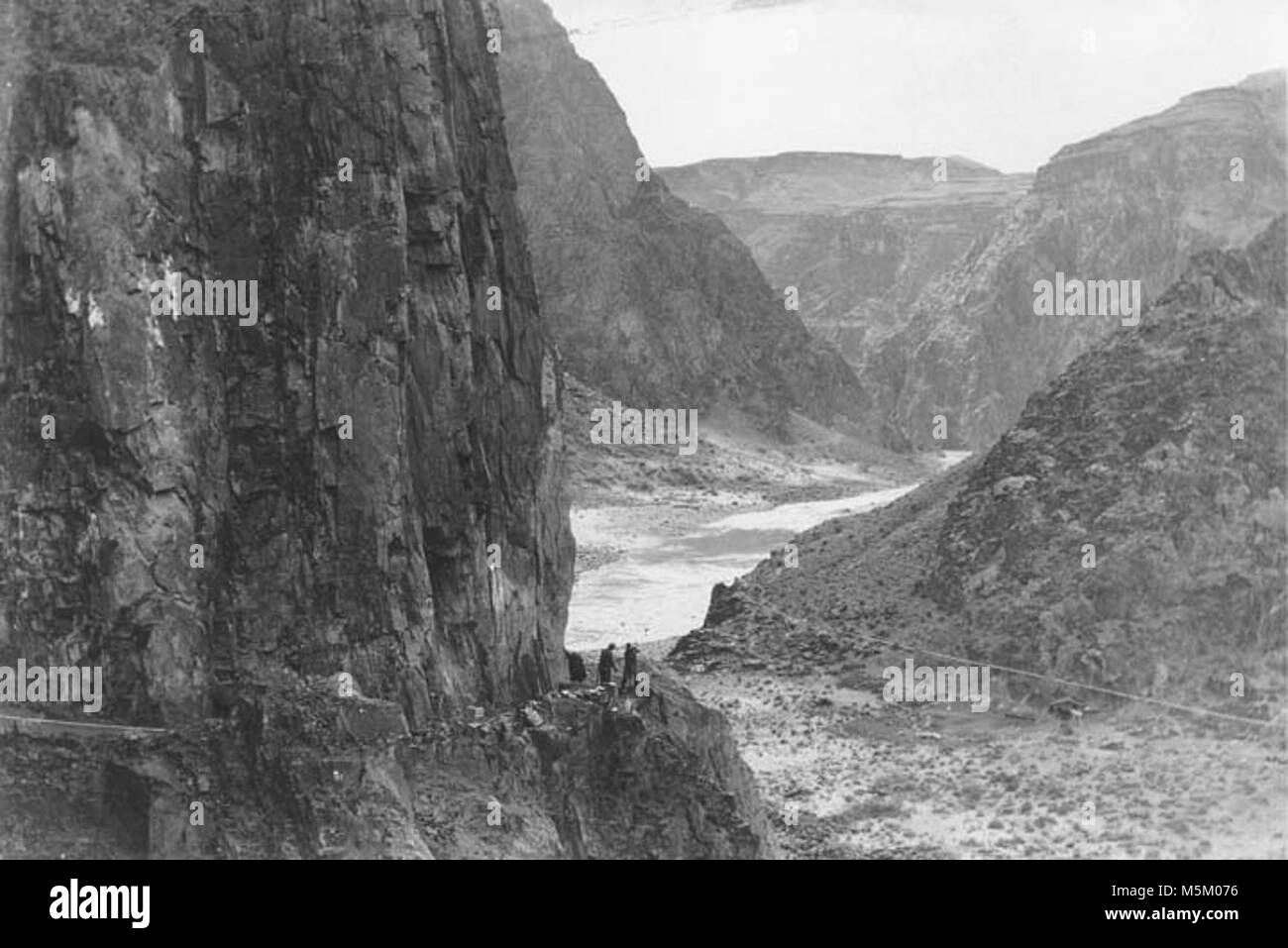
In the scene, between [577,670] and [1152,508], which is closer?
[577,670]

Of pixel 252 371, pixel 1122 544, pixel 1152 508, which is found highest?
pixel 252 371

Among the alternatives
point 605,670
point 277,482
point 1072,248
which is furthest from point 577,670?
point 1072,248

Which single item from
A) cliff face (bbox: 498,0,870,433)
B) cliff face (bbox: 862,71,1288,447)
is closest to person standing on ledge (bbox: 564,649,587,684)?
cliff face (bbox: 498,0,870,433)

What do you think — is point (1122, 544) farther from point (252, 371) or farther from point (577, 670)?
point (252, 371)

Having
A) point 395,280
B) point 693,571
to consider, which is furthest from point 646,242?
point 395,280

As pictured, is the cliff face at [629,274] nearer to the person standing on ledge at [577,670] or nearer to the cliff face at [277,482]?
the person standing on ledge at [577,670]
